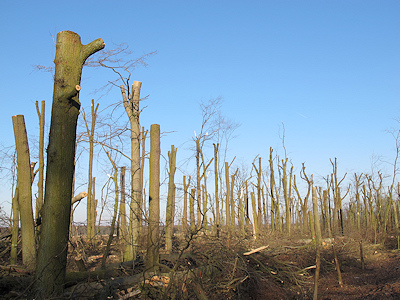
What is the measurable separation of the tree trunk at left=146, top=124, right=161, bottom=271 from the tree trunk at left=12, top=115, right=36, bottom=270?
2.41 meters

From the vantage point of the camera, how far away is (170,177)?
1143 cm

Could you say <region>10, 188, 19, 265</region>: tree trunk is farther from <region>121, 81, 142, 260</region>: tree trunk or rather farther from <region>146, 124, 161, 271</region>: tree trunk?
<region>146, 124, 161, 271</region>: tree trunk

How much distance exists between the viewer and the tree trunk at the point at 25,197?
7.06 meters

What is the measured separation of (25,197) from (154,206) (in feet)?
8.90

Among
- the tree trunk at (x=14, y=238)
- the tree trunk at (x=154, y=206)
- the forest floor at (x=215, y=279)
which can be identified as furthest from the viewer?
the tree trunk at (x=14, y=238)

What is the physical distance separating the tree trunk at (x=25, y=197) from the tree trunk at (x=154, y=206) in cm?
241

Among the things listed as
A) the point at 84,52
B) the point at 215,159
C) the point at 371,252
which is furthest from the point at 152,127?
the point at 371,252

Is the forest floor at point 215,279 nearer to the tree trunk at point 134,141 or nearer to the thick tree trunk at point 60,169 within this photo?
the thick tree trunk at point 60,169

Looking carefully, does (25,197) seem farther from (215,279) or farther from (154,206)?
(215,279)

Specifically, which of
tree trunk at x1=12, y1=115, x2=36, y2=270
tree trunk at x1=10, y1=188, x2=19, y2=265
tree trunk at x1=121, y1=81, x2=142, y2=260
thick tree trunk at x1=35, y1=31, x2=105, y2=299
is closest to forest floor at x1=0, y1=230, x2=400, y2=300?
thick tree trunk at x1=35, y1=31, x2=105, y2=299

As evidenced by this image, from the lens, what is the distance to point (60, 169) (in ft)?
17.0

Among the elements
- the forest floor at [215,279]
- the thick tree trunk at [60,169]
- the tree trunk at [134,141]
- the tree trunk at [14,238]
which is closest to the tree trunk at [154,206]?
the forest floor at [215,279]

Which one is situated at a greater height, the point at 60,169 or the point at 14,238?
the point at 60,169

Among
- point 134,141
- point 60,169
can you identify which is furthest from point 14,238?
point 60,169
